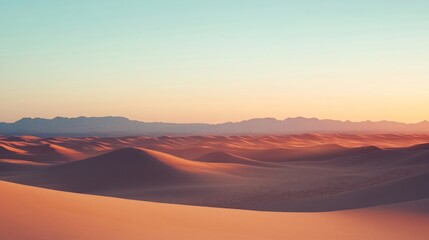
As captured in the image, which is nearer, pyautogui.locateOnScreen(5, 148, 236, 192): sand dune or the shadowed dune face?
the shadowed dune face

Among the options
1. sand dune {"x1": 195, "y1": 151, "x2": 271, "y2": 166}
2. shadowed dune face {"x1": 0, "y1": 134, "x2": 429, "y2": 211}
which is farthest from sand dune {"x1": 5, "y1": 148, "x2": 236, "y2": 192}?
sand dune {"x1": 195, "y1": 151, "x2": 271, "y2": 166}

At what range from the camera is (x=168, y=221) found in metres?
8.63

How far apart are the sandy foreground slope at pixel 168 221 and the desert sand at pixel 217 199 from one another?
21 mm

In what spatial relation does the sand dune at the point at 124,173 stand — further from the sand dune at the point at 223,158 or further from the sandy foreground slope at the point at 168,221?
the sandy foreground slope at the point at 168,221

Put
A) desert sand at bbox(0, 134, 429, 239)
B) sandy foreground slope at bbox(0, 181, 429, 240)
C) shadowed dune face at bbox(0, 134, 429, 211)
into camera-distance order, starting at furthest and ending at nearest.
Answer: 1. shadowed dune face at bbox(0, 134, 429, 211)
2. desert sand at bbox(0, 134, 429, 239)
3. sandy foreground slope at bbox(0, 181, 429, 240)

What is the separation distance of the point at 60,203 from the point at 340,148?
1712 inches

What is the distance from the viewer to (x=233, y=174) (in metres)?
30.3

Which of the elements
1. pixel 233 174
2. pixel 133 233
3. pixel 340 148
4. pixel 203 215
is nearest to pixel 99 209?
pixel 133 233

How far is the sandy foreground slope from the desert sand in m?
0.02

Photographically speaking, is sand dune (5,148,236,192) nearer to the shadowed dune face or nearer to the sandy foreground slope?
the shadowed dune face

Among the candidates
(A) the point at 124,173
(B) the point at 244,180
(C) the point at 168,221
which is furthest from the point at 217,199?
(C) the point at 168,221

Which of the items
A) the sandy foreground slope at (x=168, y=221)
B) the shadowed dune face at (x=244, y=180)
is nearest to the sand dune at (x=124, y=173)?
the shadowed dune face at (x=244, y=180)

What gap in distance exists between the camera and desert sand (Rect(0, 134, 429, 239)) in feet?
24.9

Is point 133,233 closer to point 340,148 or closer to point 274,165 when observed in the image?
point 274,165
